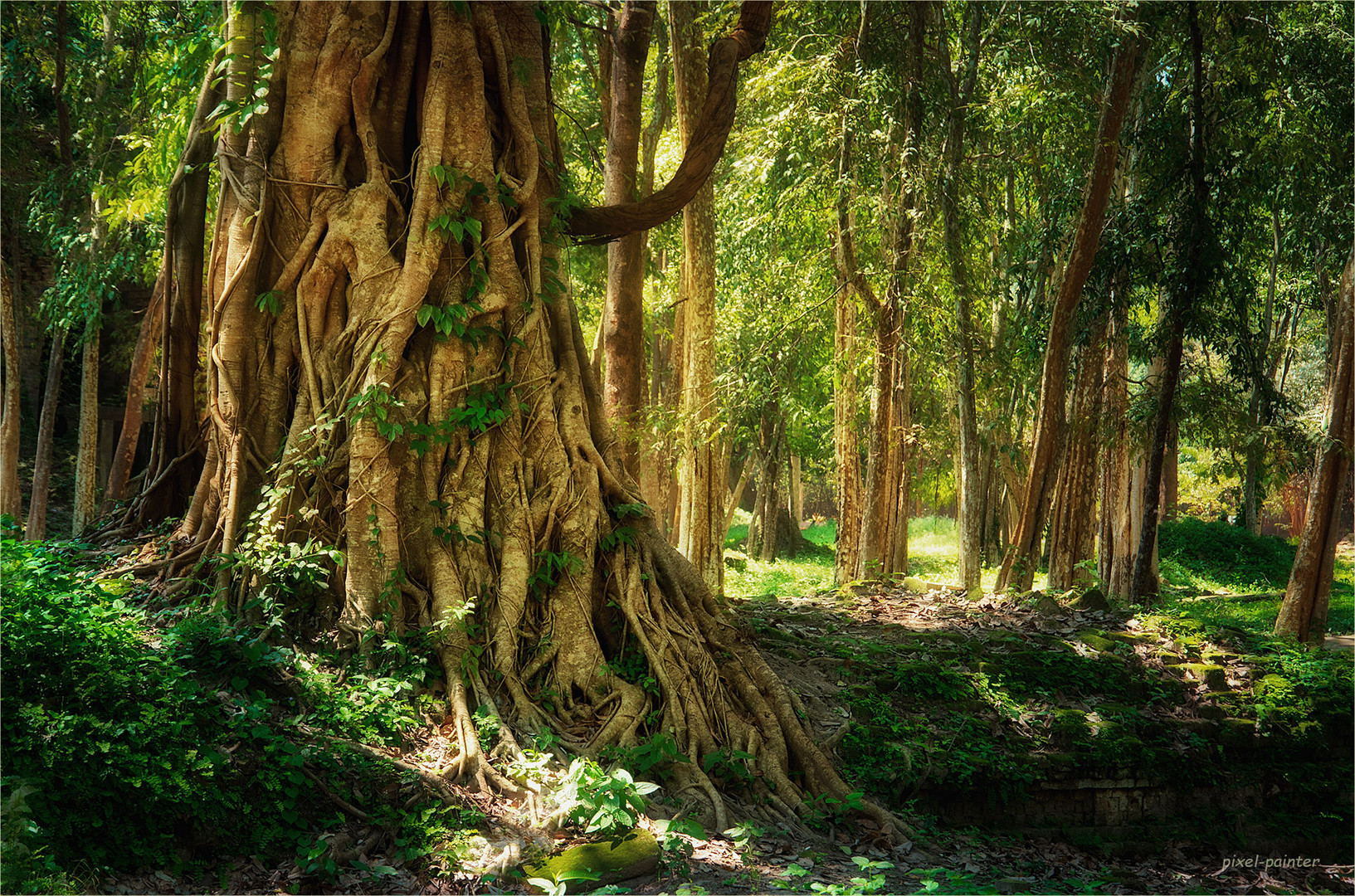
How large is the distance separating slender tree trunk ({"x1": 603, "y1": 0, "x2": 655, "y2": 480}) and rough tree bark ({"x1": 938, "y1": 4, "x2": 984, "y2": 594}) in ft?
11.4

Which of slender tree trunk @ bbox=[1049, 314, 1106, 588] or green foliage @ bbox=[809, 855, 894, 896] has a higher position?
slender tree trunk @ bbox=[1049, 314, 1106, 588]

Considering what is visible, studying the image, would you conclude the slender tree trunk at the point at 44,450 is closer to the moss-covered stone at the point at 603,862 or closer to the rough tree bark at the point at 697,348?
the rough tree bark at the point at 697,348

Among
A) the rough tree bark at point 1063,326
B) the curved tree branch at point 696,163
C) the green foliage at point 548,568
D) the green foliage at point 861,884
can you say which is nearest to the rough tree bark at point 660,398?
the curved tree branch at point 696,163

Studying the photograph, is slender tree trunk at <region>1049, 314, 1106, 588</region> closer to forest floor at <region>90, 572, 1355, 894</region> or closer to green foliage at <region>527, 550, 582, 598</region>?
forest floor at <region>90, 572, 1355, 894</region>

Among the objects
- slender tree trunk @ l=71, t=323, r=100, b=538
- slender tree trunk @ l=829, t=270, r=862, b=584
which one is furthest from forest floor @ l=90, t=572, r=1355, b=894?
slender tree trunk @ l=71, t=323, r=100, b=538

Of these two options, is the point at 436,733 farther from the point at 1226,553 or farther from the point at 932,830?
the point at 1226,553

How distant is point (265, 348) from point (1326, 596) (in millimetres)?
10049

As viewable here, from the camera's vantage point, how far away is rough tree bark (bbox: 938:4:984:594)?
9.88 metres

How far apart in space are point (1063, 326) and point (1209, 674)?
3809 millimetres

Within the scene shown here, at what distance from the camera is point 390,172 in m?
5.68

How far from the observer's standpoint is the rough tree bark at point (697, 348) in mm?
9938

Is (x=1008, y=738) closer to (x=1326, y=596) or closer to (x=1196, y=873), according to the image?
(x=1196, y=873)

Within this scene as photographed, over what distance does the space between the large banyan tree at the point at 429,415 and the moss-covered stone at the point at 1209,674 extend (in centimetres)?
382

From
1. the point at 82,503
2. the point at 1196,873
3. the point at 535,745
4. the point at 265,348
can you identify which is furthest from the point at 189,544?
the point at 82,503
